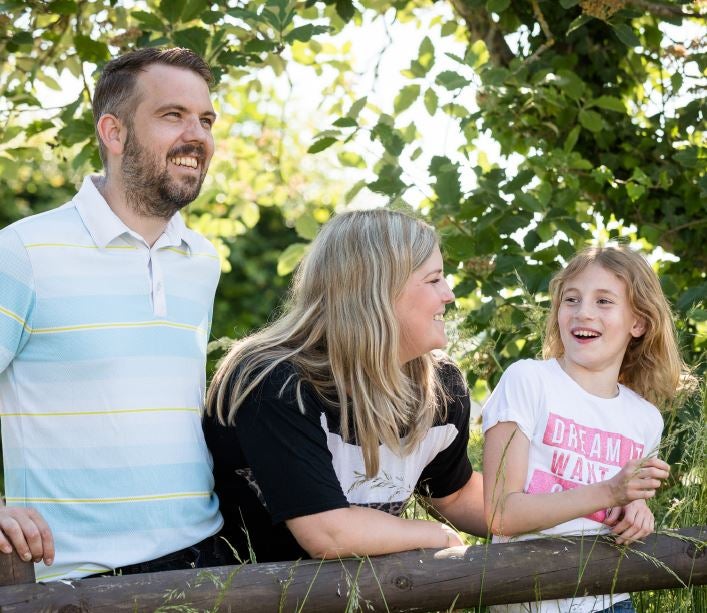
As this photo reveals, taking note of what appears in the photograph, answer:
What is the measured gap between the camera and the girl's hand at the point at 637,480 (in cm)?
223

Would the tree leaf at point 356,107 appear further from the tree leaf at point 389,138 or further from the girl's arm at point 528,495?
the girl's arm at point 528,495

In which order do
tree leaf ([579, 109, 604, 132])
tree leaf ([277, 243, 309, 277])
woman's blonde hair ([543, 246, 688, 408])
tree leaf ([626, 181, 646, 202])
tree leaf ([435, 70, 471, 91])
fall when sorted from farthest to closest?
1. tree leaf ([277, 243, 309, 277])
2. tree leaf ([579, 109, 604, 132])
3. tree leaf ([626, 181, 646, 202])
4. tree leaf ([435, 70, 471, 91])
5. woman's blonde hair ([543, 246, 688, 408])

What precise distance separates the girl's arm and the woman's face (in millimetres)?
263

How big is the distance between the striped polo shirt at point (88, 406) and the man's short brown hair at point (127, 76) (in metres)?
0.40

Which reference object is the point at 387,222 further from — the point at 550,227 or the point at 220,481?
the point at 550,227

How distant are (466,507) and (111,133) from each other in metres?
1.36

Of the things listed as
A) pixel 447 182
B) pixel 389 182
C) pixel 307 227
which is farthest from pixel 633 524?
pixel 307 227

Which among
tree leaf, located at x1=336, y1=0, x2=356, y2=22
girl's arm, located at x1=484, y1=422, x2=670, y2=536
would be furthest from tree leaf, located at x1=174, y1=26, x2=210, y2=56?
girl's arm, located at x1=484, y1=422, x2=670, y2=536

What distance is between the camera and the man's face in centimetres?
259

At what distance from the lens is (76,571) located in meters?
2.29

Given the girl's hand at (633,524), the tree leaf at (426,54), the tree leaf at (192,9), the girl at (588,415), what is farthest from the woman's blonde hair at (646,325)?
the tree leaf at (192,9)

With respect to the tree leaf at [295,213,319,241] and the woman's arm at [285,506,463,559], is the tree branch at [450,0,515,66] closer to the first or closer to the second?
the tree leaf at [295,213,319,241]

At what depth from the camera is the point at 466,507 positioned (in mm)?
2820

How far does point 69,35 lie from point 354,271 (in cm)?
268
